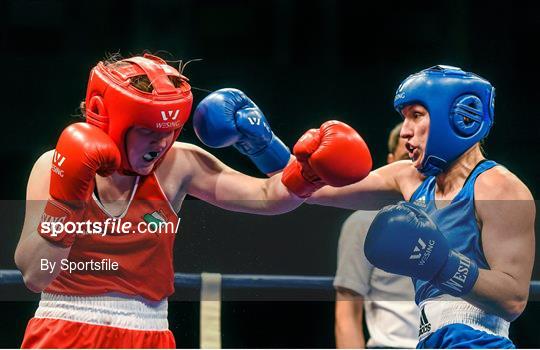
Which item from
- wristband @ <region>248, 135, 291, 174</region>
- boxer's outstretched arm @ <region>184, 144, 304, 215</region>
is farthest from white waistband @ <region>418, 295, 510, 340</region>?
wristband @ <region>248, 135, 291, 174</region>

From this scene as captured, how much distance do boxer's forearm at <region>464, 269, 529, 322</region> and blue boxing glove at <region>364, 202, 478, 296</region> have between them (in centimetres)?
3

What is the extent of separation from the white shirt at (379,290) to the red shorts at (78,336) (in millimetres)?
1130

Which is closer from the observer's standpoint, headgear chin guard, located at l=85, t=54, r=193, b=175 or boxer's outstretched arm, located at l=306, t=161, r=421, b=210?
headgear chin guard, located at l=85, t=54, r=193, b=175

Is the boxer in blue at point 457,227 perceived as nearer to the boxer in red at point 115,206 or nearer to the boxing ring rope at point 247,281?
the boxer in red at point 115,206

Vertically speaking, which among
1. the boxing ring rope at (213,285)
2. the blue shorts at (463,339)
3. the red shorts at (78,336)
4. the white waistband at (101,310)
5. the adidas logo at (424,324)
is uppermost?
the blue shorts at (463,339)

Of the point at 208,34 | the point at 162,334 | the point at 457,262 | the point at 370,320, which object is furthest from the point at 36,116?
the point at 457,262

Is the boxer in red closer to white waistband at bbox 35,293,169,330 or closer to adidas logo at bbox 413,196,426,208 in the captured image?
white waistband at bbox 35,293,169,330

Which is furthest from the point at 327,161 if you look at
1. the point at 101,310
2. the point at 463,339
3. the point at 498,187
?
the point at 101,310

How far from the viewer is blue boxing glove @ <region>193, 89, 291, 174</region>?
109 inches

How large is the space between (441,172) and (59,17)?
2.90m

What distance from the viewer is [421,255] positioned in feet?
7.91

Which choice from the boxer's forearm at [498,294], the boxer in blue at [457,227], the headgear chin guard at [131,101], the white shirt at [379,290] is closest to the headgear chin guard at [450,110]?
the boxer in blue at [457,227]

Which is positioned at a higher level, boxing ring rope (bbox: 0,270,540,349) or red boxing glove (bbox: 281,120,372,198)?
red boxing glove (bbox: 281,120,372,198)

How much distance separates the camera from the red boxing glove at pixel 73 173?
94.6 inches
